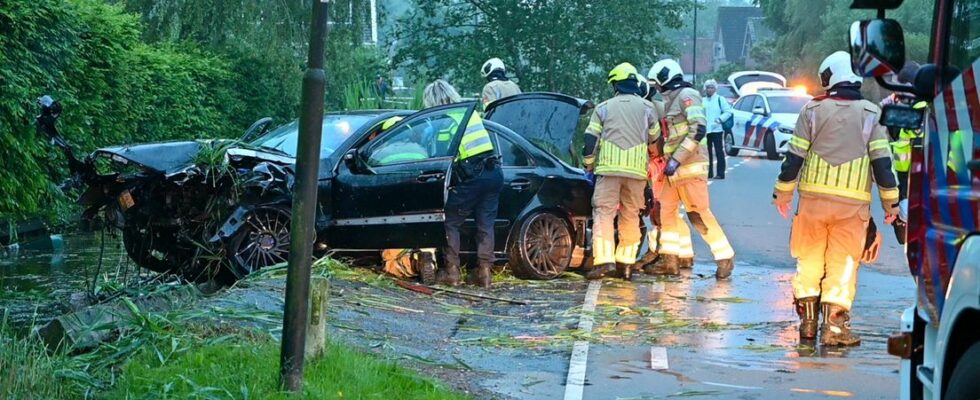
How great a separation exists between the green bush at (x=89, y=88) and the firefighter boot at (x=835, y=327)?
324 inches

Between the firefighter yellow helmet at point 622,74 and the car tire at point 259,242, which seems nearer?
the car tire at point 259,242

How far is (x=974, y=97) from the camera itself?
428 cm

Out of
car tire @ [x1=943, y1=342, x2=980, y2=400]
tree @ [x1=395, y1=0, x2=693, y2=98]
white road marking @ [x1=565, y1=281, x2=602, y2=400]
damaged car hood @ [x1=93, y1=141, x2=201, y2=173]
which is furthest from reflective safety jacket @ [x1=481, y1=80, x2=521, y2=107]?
car tire @ [x1=943, y1=342, x2=980, y2=400]

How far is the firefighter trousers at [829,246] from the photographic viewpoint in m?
8.66

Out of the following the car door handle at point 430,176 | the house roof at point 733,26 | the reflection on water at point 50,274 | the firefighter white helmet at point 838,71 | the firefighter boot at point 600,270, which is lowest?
the reflection on water at point 50,274

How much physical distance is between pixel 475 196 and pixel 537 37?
45.2 feet

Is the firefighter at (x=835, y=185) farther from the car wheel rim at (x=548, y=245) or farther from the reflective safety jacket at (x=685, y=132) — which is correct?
the car wheel rim at (x=548, y=245)

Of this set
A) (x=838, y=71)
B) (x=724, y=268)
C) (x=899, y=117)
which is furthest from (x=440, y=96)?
(x=899, y=117)

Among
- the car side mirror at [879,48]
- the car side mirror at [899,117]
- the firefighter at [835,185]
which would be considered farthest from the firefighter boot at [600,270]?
the car side mirror at [879,48]

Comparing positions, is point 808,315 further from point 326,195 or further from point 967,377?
point 967,377

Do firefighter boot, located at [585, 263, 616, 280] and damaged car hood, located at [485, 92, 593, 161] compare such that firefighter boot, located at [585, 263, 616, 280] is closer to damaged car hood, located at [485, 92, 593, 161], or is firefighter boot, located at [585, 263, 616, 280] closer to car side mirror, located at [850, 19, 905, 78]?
damaged car hood, located at [485, 92, 593, 161]

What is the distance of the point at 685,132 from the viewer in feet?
40.2

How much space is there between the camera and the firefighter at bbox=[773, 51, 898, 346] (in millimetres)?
8648

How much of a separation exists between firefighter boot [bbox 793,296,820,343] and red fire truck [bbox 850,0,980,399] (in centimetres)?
348
